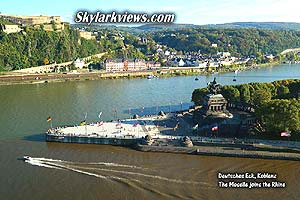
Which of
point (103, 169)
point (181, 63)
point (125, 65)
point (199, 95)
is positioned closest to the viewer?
point (103, 169)

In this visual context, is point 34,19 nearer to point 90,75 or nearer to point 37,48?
point 37,48

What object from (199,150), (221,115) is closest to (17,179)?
(199,150)

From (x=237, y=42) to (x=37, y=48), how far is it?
87757 millimetres

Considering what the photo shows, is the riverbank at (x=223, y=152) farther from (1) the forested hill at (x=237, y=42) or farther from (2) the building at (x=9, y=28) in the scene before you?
(1) the forested hill at (x=237, y=42)

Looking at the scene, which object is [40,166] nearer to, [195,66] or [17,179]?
[17,179]

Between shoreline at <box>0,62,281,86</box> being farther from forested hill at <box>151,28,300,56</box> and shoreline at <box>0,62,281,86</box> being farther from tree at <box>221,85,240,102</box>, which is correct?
tree at <box>221,85,240,102</box>

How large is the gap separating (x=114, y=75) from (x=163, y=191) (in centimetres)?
6797

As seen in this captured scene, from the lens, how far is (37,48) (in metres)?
104

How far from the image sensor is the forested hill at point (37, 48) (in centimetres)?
9408

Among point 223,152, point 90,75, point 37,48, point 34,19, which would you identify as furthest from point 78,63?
point 223,152

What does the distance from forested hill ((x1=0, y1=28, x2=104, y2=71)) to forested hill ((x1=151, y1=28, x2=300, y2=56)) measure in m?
49.4

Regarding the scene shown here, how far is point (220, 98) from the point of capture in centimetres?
3722

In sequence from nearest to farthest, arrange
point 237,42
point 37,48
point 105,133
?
point 105,133 < point 37,48 < point 237,42

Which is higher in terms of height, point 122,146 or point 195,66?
point 195,66
